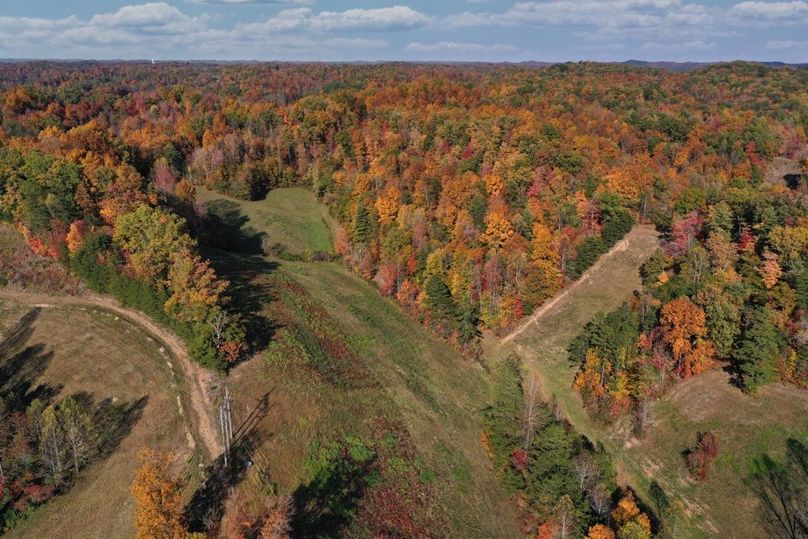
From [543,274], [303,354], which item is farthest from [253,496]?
[543,274]

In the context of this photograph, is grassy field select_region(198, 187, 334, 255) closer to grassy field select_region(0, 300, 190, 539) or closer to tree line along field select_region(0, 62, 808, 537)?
tree line along field select_region(0, 62, 808, 537)

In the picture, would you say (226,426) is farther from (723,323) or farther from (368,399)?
(723,323)

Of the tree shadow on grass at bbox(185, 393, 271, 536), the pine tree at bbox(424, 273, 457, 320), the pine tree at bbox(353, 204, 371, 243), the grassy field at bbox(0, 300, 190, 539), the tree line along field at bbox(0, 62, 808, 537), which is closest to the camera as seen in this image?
the tree shadow on grass at bbox(185, 393, 271, 536)

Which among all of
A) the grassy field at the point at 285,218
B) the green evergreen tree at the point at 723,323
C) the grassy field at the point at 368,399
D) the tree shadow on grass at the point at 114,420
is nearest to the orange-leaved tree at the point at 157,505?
the grassy field at the point at 368,399

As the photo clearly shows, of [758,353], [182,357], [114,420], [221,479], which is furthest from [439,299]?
[114,420]

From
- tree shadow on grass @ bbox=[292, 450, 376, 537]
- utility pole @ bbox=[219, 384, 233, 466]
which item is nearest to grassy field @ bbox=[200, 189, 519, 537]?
tree shadow on grass @ bbox=[292, 450, 376, 537]
